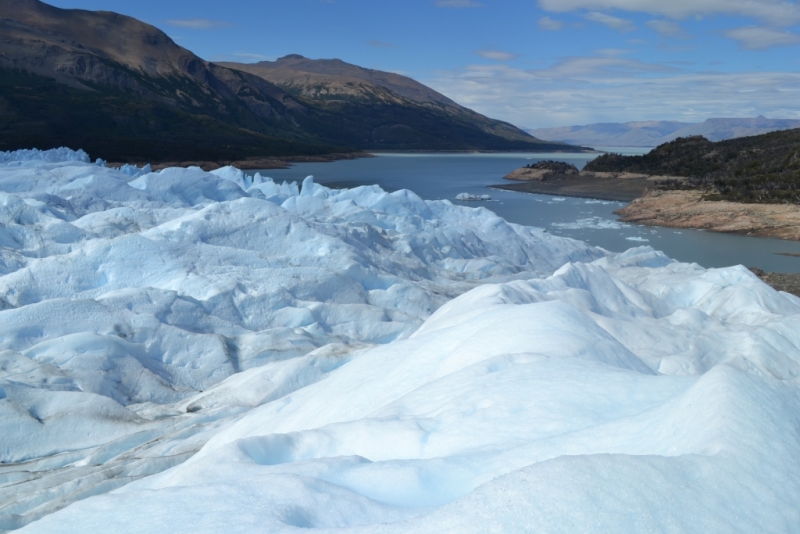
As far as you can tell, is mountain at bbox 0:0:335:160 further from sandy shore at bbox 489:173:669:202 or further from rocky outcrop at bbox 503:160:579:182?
sandy shore at bbox 489:173:669:202

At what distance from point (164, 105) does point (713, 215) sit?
74091 millimetres

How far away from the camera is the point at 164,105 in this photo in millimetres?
86250

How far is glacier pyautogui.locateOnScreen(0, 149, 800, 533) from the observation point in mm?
2432

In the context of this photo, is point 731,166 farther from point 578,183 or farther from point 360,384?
point 360,384

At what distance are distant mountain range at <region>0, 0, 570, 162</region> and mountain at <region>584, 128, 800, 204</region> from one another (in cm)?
3823

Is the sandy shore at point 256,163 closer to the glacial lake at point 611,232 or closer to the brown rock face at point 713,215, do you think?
the glacial lake at point 611,232

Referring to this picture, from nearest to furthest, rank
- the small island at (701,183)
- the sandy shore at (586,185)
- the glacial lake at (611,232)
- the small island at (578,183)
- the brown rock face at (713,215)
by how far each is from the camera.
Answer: the glacial lake at (611,232) → the brown rock face at (713,215) → the small island at (701,183) → the sandy shore at (586,185) → the small island at (578,183)

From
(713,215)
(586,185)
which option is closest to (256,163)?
(586,185)

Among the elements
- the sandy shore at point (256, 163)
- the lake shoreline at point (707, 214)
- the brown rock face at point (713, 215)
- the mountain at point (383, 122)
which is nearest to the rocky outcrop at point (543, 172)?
the lake shoreline at point (707, 214)

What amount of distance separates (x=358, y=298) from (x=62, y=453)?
570cm

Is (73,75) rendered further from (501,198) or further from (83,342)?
(83,342)

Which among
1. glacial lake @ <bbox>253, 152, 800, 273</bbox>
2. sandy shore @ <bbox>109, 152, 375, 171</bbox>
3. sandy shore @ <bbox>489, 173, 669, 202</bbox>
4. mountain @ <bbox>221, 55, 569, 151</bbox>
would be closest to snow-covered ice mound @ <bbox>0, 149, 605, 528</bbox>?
glacial lake @ <bbox>253, 152, 800, 273</bbox>

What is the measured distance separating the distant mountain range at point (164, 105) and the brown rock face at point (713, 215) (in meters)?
41.1

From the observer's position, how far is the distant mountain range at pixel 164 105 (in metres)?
66.3
